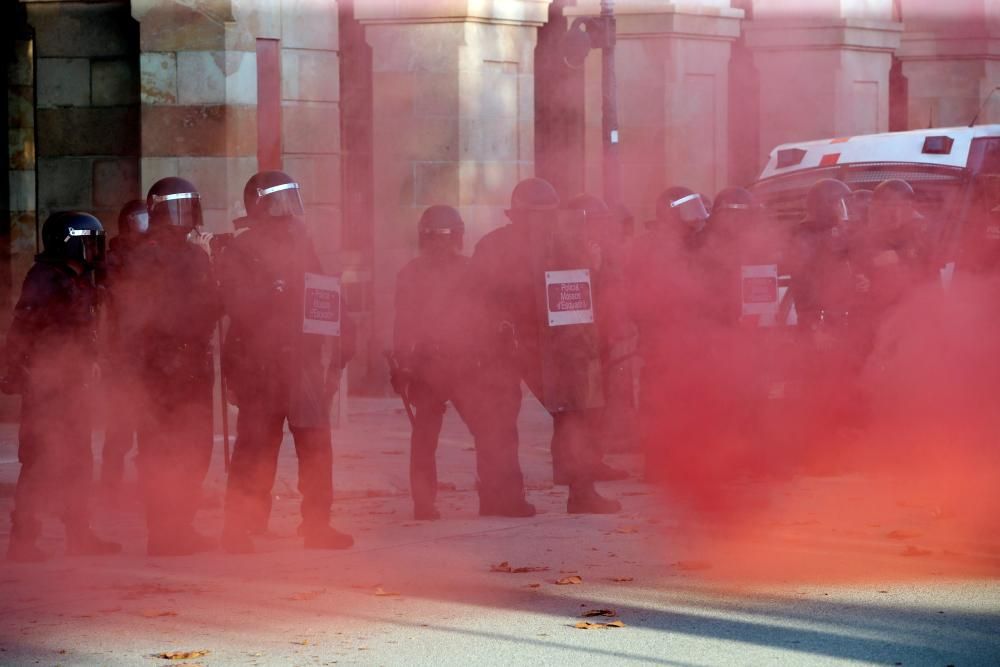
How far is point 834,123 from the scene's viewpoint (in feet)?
66.1

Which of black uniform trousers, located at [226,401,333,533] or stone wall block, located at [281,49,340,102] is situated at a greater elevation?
stone wall block, located at [281,49,340,102]

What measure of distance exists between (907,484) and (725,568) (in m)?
2.71

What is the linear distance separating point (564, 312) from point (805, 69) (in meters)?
11.3

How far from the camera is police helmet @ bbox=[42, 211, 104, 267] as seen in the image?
332 inches

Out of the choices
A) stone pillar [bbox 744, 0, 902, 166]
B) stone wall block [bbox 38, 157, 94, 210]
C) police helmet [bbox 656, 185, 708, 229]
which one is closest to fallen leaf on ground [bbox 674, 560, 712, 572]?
police helmet [bbox 656, 185, 708, 229]

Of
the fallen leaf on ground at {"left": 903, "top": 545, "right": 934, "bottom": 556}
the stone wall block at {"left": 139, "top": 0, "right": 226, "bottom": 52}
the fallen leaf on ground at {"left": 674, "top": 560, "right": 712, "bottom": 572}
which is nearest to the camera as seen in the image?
the fallen leaf on ground at {"left": 674, "top": 560, "right": 712, "bottom": 572}

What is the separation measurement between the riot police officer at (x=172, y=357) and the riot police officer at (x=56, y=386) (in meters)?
0.20

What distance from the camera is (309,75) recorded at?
547 inches

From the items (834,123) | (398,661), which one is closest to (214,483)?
(398,661)

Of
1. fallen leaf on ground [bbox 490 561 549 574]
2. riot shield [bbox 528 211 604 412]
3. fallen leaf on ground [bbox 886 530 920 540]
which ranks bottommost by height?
fallen leaf on ground [bbox 490 561 549 574]

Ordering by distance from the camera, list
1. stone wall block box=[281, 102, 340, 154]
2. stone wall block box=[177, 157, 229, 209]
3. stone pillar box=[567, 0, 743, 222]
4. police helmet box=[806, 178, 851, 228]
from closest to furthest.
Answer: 1. police helmet box=[806, 178, 851, 228]
2. stone wall block box=[177, 157, 229, 209]
3. stone wall block box=[281, 102, 340, 154]
4. stone pillar box=[567, 0, 743, 222]

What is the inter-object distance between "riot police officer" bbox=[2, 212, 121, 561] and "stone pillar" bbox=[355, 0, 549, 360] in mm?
7656

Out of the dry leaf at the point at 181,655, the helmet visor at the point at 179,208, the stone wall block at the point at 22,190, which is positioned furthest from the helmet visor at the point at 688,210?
the stone wall block at the point at 22,190

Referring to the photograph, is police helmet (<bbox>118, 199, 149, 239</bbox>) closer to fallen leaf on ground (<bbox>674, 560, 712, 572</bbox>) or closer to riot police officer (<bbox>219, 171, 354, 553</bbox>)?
riot police officer (<bbox>219, 171, 354, 553</bbox>)
